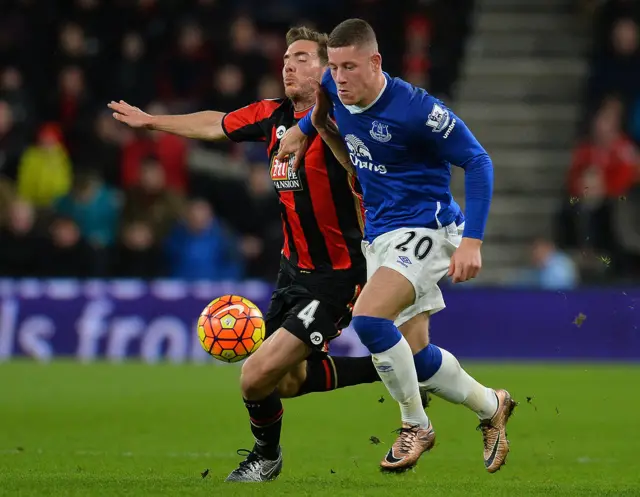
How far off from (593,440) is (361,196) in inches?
124

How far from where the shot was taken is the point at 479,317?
1495 centimetres

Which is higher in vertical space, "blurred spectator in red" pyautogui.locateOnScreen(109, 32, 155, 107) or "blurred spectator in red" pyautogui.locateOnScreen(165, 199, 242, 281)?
"blurred spectator in red" pyautogui.locateOnScreen(109, 32, 155, 107)

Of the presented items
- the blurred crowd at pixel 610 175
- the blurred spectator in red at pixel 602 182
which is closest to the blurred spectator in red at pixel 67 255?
the blurred crowd at pixel 610 175

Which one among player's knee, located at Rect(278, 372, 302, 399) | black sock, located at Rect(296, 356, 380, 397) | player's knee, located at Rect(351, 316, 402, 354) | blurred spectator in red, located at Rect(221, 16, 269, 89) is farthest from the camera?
blurred spectator in red, located at Rect(221, 16, 269, 89)

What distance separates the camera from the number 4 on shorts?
281 inches

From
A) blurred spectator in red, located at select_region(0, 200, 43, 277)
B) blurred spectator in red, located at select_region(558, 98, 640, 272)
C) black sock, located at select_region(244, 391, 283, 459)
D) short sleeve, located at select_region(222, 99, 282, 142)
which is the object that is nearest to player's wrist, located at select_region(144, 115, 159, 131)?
short sleeve, located at select_region(222, 99, 282, 142)

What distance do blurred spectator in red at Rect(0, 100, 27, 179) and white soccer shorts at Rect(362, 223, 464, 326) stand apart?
10.0 metres

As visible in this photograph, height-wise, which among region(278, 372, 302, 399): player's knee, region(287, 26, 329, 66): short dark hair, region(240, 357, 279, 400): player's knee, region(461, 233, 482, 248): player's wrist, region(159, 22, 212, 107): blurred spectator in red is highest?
region(287, 26, 329, 66): short dark hair

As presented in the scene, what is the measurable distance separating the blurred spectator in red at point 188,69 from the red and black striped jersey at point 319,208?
996cm

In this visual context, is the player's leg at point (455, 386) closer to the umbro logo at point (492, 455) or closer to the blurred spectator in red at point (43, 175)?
the umbro logo at point (492, 455)

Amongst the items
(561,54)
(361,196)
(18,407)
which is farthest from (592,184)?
(361,196)

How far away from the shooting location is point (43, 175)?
16031mm

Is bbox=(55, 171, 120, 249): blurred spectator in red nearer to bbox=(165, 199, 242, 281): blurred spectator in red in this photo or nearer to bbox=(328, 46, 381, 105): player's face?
bbox=(165, 199, 242, 281): blurred spectator in red

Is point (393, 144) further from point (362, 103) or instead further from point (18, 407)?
point (18, 407)
